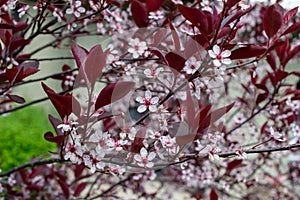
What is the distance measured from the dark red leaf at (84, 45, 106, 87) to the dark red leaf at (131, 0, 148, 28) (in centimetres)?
37

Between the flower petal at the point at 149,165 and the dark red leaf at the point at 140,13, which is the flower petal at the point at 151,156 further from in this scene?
the dark red leaf at the point at 140,13

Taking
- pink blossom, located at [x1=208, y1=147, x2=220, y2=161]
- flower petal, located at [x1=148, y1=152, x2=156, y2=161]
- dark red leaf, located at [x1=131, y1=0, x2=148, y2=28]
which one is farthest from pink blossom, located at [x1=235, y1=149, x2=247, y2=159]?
dark red leaf, located at [x1=131, y1=0, x2=148, y2=28]

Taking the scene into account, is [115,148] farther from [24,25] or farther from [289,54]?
[289,54]

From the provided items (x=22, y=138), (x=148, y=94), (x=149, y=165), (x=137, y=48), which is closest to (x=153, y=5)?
(x=137, y=48)

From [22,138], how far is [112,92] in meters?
4.40

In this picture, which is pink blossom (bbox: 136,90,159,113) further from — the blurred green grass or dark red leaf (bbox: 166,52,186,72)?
the blurred green grass

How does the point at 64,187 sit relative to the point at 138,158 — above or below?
below

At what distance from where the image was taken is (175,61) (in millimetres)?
853

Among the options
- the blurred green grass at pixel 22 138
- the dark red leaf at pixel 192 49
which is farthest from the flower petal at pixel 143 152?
the blurred green grass at pixel 22 138

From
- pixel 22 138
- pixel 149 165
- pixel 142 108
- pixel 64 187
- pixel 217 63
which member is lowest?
pixel 22 138

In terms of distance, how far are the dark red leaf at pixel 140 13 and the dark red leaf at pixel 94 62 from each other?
0.37m

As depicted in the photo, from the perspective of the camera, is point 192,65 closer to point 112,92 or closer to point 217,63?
point 217,63

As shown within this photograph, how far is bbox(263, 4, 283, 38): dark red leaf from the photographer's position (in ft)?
3.19

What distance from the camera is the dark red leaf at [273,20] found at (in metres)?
0.97
